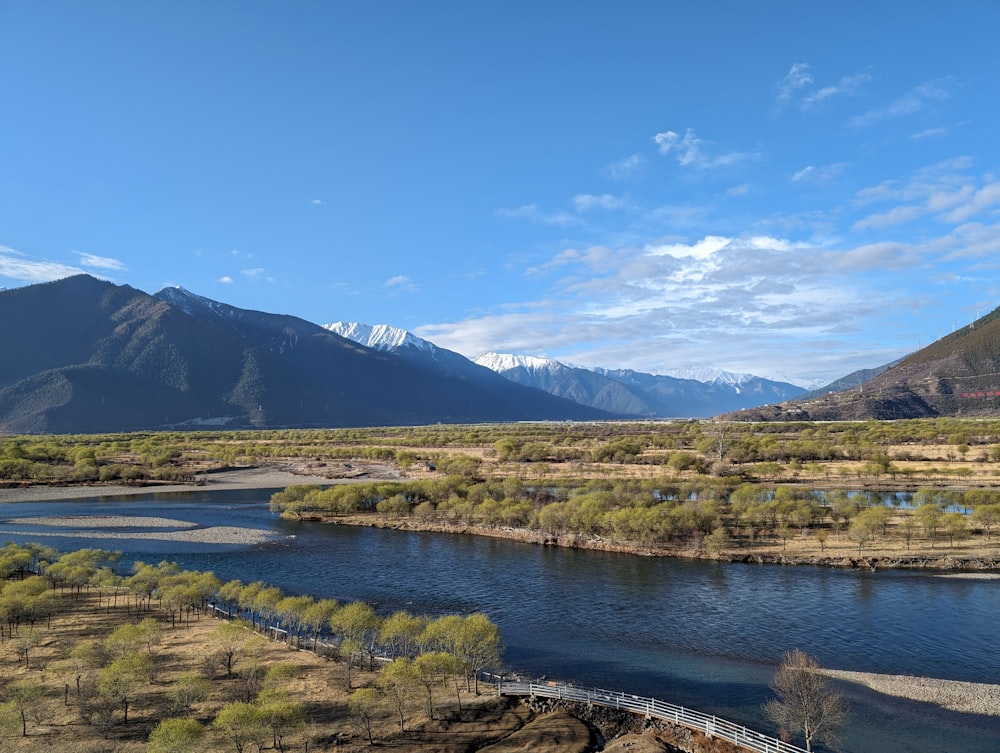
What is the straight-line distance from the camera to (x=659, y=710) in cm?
3102

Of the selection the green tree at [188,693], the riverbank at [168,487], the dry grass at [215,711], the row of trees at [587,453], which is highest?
the row of trees at [587,453]

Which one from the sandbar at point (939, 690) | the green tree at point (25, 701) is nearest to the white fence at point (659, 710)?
the sandbar at point (939, 690)

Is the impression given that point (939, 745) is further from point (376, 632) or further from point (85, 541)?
point (85, 541)

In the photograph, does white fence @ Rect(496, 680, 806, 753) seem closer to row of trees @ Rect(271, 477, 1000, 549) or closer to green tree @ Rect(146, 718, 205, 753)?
green tree @ Rect(146, 718, 205, 753)

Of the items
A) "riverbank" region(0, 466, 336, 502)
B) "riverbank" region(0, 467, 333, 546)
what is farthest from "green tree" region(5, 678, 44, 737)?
"riverbank" region(0, 466, 336, 502)

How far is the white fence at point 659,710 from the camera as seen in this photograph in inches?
1085

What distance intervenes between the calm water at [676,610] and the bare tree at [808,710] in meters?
1.05

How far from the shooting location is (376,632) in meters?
41.3

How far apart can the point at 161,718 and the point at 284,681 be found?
6.01 meters

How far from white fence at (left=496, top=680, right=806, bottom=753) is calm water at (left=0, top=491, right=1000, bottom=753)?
2.76 m

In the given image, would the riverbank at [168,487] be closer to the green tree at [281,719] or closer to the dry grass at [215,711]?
the dry grass at [215,711]

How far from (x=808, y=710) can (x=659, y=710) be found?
7.06m

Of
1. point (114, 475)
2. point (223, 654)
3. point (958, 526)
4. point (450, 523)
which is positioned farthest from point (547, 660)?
point (114, 475)

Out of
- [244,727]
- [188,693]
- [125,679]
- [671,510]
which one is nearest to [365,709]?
[244,727]
